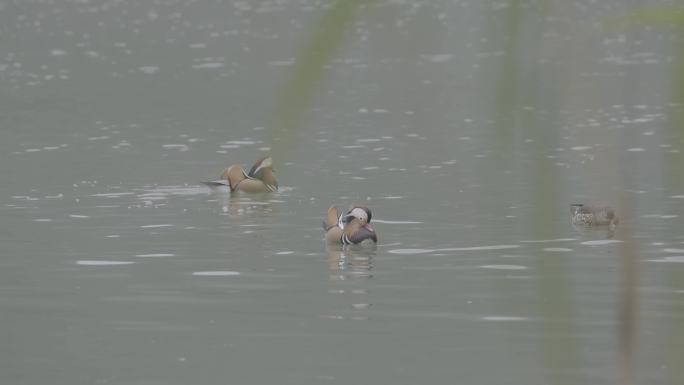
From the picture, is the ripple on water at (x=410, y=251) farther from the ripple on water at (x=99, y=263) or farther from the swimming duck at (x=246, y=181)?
the swimming duck at (x=246, y=181)

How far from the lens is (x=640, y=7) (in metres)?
1.55

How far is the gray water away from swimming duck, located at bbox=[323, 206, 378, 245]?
155 millimetres

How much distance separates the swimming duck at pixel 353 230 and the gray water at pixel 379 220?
155 mm

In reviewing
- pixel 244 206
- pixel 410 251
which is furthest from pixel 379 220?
pixel 410 251

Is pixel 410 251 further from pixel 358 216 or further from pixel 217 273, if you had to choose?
pixel 217 273

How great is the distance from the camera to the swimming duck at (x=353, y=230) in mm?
15797

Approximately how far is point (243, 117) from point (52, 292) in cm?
2059

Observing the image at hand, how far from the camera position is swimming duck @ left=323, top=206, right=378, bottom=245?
51.8 feet

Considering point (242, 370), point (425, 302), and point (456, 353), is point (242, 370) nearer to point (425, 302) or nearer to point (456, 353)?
point (456, 353)

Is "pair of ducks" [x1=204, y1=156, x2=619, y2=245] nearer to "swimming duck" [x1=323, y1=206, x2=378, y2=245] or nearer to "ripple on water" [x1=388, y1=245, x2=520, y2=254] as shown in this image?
"swimming duck" [x1=323, y1=206, x2=378, y2=245]

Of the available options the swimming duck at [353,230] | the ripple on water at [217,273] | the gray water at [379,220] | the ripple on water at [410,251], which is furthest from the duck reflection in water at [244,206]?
the ripple on water at [217,273]

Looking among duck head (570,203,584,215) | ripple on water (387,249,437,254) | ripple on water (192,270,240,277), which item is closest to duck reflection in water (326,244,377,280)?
ripple on water (387,249,437,254)

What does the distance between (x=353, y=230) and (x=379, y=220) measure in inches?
102

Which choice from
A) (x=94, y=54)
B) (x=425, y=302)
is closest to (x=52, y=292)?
(x=425, y=302)
